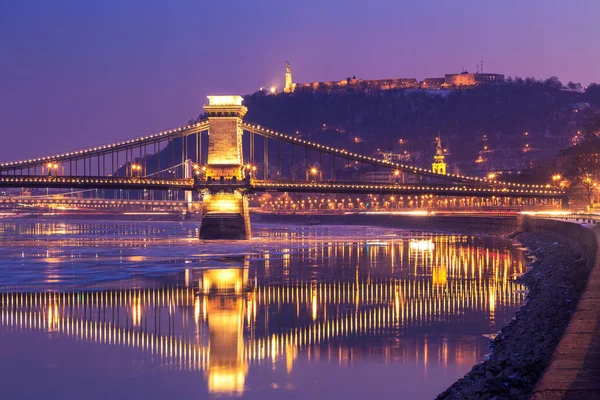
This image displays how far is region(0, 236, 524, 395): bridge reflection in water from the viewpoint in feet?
67.1

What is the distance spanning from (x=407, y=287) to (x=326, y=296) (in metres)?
3.93

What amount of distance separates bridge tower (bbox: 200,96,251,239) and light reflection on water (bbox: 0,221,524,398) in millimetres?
28638

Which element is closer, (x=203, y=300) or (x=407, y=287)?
(x=203, y=300)

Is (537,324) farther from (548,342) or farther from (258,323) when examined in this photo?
(258,323)

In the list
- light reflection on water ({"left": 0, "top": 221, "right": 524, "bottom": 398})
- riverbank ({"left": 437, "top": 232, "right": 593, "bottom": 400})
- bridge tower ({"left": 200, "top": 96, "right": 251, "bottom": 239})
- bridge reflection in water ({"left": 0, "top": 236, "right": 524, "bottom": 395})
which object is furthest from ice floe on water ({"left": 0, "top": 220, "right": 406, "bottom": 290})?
riverbank ({"left": 437, "top": 232, "right": 593, "bottom": 400})

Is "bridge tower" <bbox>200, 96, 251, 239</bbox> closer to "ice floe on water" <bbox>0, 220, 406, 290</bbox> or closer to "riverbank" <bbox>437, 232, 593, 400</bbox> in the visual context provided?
"ice floe on water" <bbox>0, 220, 406, 290</bbox>

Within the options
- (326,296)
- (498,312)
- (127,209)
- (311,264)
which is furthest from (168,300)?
(127,209)

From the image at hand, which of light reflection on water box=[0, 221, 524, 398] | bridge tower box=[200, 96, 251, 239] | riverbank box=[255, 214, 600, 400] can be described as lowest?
light reflection on water box=[0, 221, 524, 398]

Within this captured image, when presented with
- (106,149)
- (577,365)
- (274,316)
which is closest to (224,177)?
A: (106,149)

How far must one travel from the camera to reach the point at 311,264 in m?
46.6

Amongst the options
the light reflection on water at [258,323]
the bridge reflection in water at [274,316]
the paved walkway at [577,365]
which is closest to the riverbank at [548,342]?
the paved walkway at [577,365]

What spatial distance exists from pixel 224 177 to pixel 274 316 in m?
50.4

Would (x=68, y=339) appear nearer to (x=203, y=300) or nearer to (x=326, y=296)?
(x=203, y=300)

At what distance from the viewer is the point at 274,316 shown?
2634 centimetres
